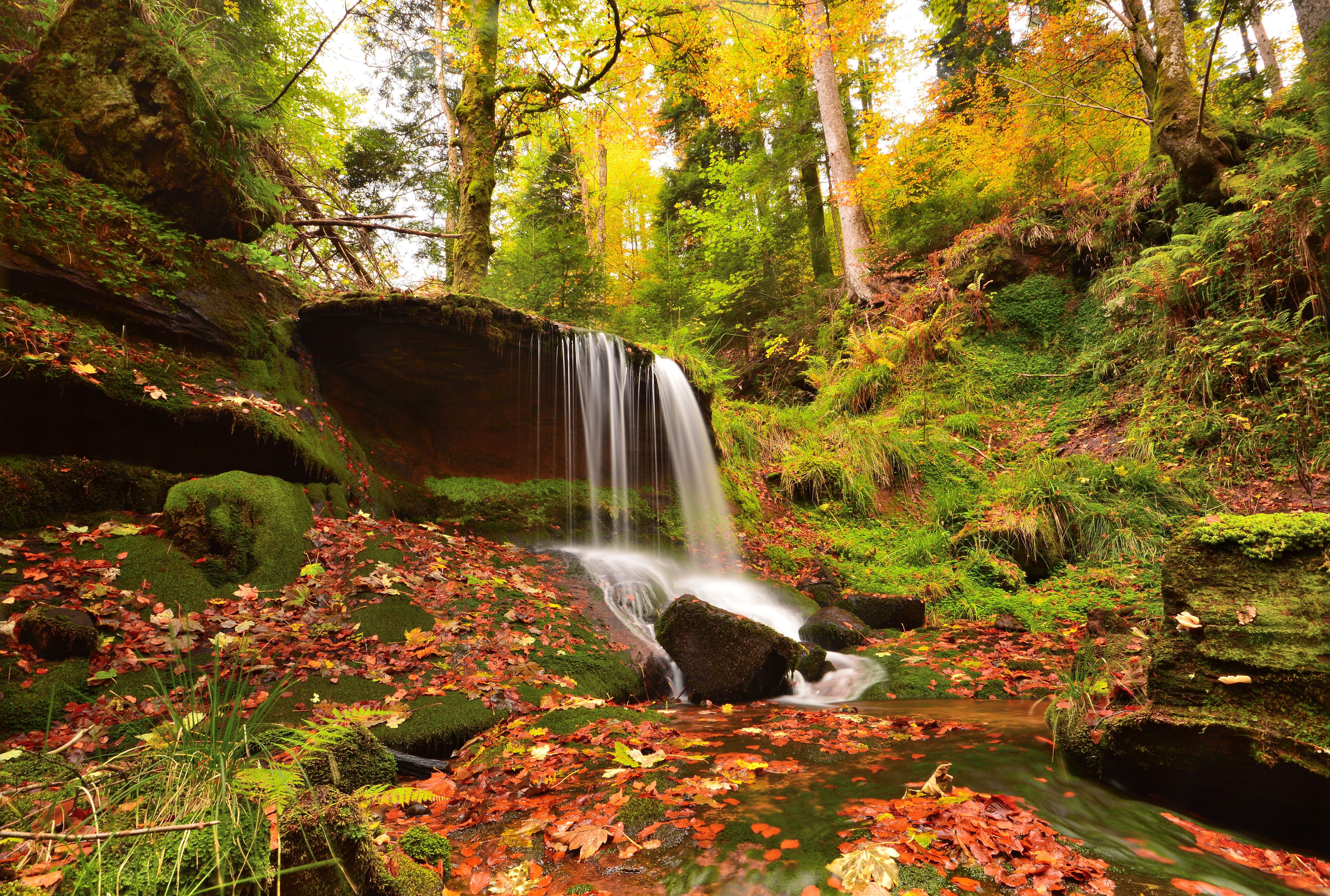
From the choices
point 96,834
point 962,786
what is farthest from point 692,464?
point 96,834

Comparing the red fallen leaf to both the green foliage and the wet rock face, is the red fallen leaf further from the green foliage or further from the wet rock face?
the green foliage

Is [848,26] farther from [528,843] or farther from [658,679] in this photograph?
[528,843]

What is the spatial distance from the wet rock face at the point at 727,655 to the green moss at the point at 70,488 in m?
5.15

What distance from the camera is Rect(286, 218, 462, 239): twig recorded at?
801 centimetres

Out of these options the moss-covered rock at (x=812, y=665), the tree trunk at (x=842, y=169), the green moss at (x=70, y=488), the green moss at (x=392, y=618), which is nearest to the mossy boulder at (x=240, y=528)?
the green moss at (x=70, y=488)

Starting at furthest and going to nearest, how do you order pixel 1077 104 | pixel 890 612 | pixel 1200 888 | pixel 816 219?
1. pixel 816 219
2. pixel 1077 104
3. pixel 890 612
4. pixel 1200 888

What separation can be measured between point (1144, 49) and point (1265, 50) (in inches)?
597

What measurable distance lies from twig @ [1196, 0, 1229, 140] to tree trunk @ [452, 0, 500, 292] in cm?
970

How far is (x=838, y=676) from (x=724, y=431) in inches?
278

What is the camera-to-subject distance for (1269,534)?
3.07m

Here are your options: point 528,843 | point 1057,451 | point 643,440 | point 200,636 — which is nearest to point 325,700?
point 200,636

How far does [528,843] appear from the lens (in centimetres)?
258

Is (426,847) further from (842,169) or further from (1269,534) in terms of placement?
(842,169)

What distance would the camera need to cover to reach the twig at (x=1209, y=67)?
5.52 meters
